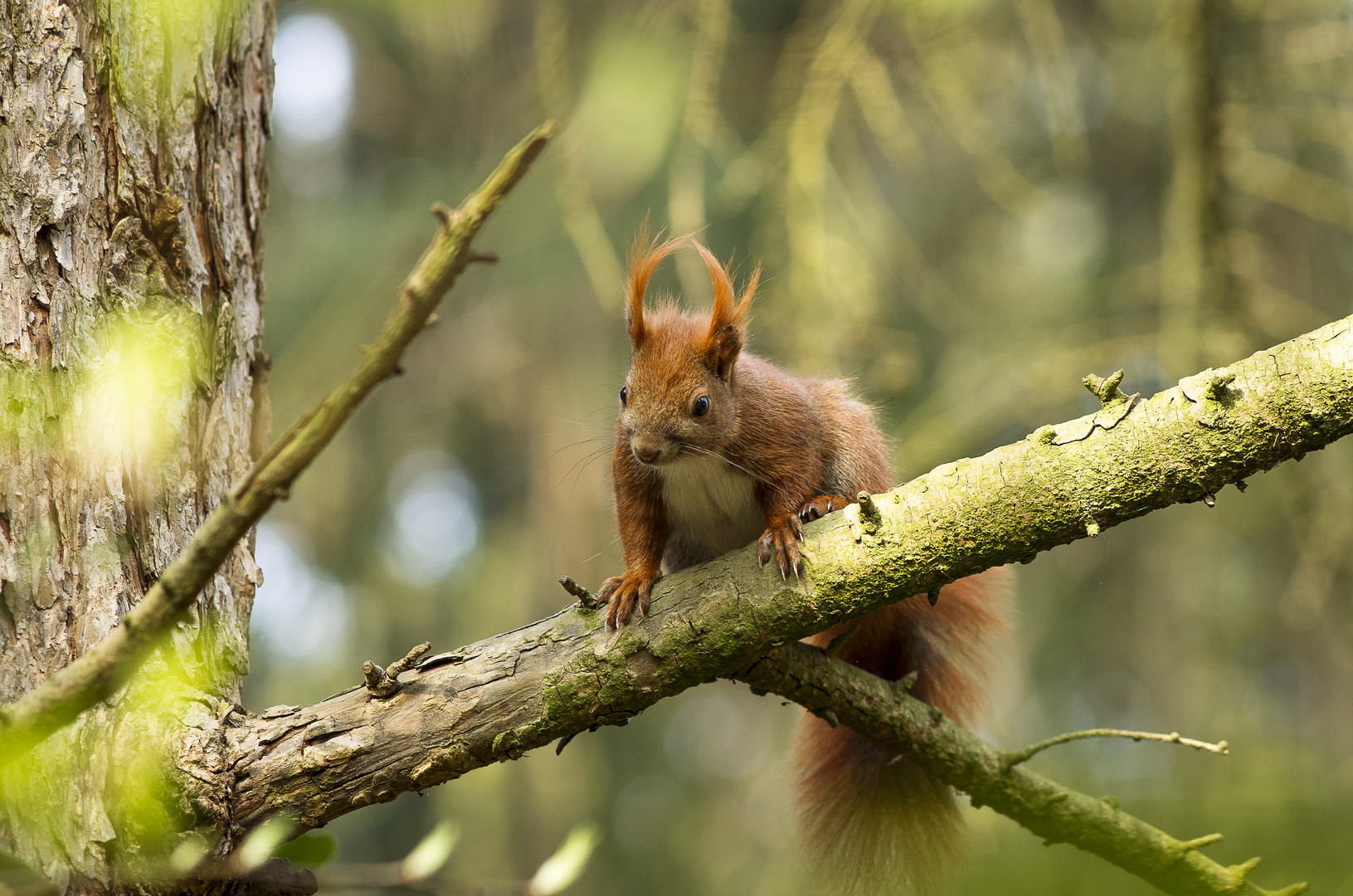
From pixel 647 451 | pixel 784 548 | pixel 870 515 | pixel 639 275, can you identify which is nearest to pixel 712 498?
pixel 647 451

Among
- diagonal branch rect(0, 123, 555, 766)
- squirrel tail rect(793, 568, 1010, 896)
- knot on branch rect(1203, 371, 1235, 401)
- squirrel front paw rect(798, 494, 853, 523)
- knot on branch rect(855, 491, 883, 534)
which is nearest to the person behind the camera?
diagonal branch rect(0, 123, 555, 766)

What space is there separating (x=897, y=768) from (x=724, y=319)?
1.08 m

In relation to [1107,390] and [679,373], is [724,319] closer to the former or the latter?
[679,373]

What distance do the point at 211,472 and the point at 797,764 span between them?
4.79ft

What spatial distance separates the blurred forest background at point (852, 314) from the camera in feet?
8.20

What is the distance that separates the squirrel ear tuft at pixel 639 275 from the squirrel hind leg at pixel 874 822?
1.06 m

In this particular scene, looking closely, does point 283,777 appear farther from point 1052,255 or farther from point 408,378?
point 1052,255

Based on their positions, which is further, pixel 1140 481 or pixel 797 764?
pixel 797 764

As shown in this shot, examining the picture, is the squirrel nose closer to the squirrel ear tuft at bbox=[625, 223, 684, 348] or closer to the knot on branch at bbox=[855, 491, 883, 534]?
the squirrel ear tuft at bbox=[625, 223, 684, 348]

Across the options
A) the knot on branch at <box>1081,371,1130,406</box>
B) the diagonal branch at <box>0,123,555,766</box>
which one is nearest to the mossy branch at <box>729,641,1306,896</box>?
the knot on branch at <box>1081,371,1130,406</box>

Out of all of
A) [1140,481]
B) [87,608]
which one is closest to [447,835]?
[87,608]

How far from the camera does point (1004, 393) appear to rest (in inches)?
125

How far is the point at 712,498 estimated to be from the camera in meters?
2.32

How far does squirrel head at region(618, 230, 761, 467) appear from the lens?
7.16 feet
